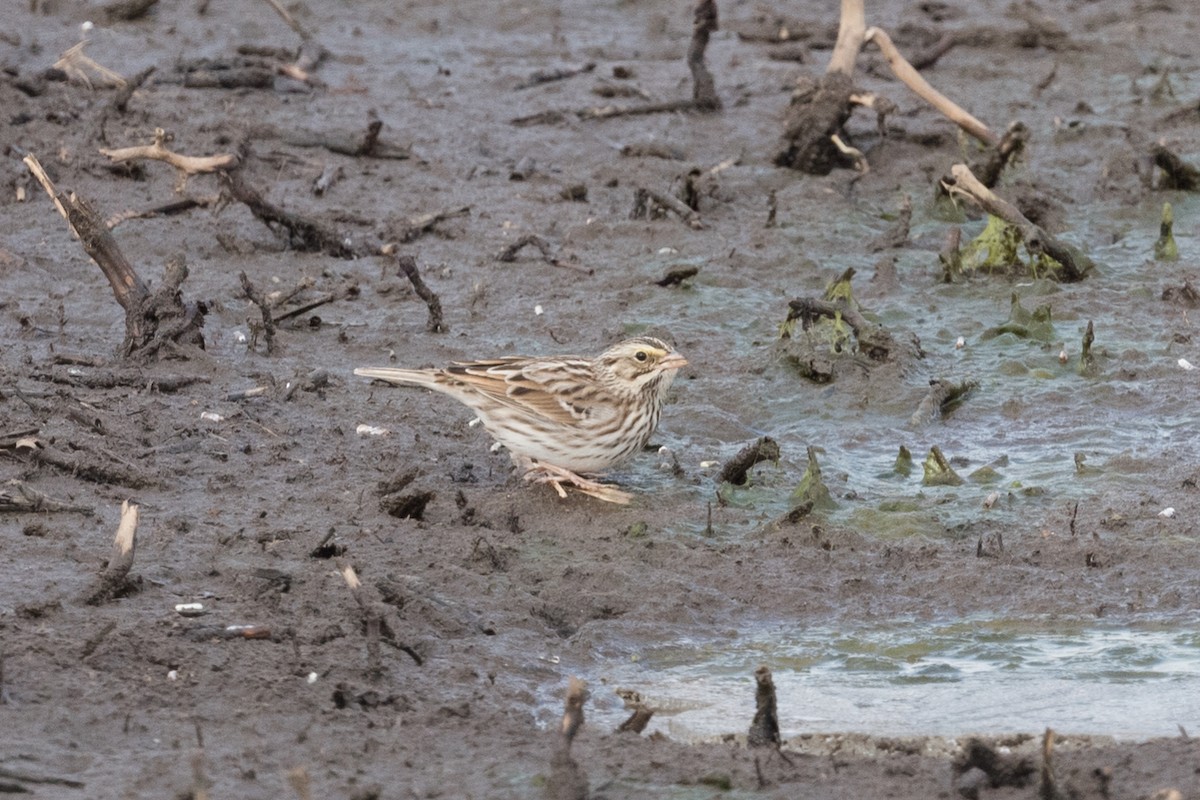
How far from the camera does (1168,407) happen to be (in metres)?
9.73

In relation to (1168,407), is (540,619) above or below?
below

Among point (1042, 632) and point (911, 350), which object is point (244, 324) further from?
point (1042, 632)

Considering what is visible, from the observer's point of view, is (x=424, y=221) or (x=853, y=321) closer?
(x=853, y=321)

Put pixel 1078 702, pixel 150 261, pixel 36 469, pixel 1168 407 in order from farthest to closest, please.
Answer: pixel 150 261, pixel 1168 407, pixel 36 469, pixel 1078 702

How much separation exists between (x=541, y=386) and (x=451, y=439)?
868mm

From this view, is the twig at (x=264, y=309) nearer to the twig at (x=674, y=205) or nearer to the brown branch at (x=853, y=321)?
the brown branch at (x=853, y=321)

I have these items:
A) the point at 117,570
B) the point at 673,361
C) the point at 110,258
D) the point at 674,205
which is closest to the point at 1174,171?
the point at 674,205

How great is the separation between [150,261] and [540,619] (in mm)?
5337

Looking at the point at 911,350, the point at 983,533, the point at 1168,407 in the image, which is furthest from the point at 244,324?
the point at 1168,407

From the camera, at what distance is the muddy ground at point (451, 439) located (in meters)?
5.86

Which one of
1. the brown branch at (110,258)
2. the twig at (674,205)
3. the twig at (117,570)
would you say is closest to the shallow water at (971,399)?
the twig at (674,205)

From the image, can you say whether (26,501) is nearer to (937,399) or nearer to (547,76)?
(937,399)

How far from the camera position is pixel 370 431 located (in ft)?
29.9

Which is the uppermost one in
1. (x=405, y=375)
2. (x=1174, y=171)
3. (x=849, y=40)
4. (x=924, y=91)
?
(x=849, y=40)
